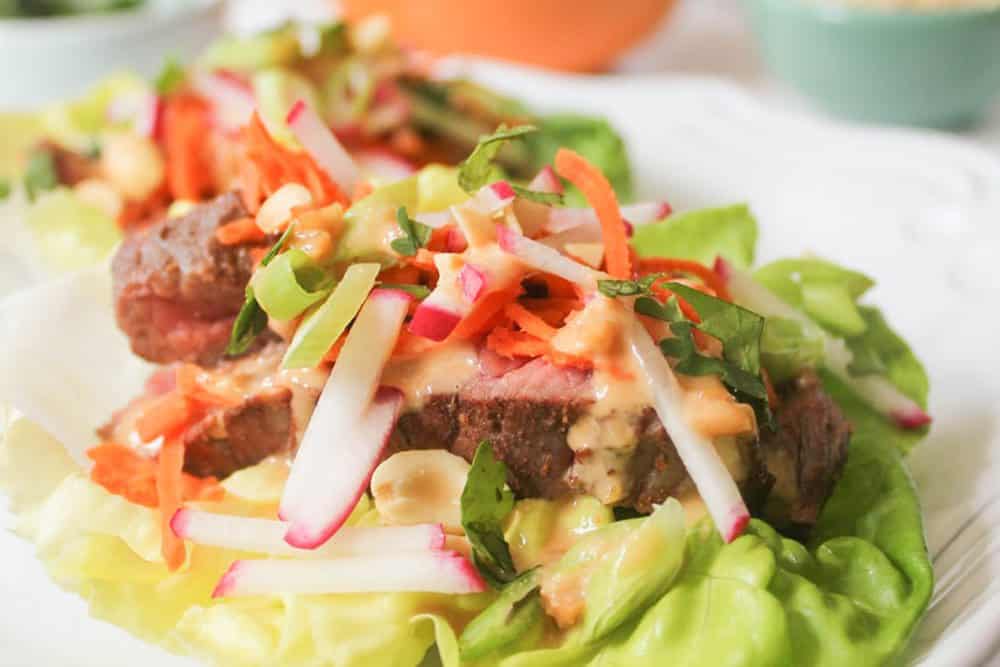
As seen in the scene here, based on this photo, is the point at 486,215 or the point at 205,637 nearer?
the point at 205,637

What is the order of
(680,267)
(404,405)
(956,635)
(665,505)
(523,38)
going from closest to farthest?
(956,635), (665,505), (404,405), (680,267), (523,38)

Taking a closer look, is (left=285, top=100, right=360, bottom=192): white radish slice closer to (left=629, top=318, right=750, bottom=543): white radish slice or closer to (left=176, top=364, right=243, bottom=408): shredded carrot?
(left=176, top=364, right=243, bottom=408): shredded carrot

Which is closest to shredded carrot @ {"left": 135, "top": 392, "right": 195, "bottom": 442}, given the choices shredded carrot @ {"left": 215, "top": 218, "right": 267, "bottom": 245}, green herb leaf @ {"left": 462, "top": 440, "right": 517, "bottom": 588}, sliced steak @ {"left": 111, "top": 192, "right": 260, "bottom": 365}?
sliced steak @ {"left": 111, "top": 192, "right": 260, "bottom": 365}

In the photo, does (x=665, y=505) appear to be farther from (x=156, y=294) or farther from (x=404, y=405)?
(x=156, y=294)

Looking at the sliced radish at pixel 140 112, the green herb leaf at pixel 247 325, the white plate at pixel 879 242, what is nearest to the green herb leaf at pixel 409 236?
the green herb leaf at pixel 247 325

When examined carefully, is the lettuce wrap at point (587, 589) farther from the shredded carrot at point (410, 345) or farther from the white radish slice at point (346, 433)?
the shredded carrot at point (410, 345)

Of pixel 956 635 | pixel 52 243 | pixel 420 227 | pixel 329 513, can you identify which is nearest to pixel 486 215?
pixel 420 227
